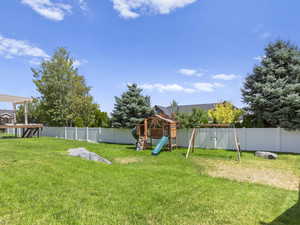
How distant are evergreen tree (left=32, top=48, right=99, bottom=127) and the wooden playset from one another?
27.4ft

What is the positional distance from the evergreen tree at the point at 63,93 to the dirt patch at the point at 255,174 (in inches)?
568

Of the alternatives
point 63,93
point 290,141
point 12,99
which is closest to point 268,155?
point 290,141

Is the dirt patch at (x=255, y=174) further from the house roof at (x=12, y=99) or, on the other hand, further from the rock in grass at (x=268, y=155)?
the house roof at (x=12, y=99)

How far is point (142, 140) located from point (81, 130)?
26.0 ft

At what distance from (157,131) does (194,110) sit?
2761mm

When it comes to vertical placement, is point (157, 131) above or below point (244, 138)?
above

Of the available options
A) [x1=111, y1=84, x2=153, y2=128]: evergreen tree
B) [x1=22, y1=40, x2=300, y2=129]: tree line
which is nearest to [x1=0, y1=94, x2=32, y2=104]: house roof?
[x1=22, y1=40, x2=300, y2=129]: tree line

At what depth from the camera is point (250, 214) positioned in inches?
112

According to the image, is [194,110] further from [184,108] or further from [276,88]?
[184,108]

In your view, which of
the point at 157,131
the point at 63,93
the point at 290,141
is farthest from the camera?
the point at 63,93

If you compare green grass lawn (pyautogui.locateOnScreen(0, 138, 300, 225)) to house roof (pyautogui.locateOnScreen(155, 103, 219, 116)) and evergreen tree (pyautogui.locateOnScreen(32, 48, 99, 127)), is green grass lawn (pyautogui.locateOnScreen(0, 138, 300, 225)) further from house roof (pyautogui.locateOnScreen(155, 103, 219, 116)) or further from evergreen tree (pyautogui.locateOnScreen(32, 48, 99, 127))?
house roof (pyautogui.locateOnScreen(155, 103, 219, 116))

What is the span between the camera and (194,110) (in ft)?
38.4

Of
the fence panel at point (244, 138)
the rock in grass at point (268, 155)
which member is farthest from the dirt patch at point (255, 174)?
the fence panel at point (244, 138)

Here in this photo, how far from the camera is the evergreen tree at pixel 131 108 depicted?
13180 millimetres
